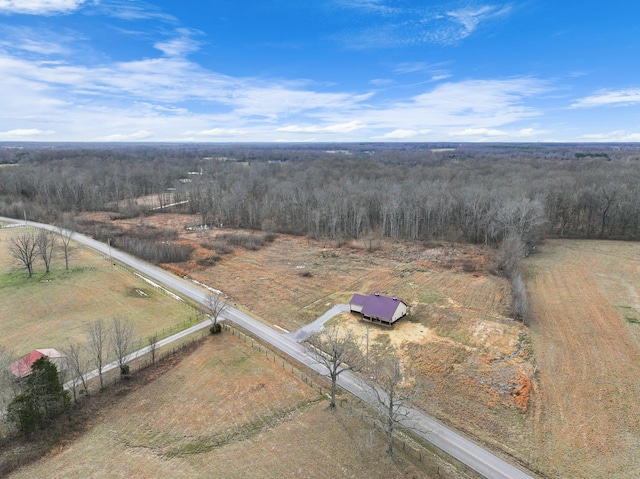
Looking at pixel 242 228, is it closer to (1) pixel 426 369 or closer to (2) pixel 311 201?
(2) pixel 311 201

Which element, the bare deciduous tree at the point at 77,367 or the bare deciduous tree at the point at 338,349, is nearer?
the bare deciduous tree at the point at 77,367

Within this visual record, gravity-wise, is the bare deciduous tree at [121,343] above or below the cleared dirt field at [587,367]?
above

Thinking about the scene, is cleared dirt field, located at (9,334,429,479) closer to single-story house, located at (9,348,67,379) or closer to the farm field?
single-story house, located at (9,348,67,379)

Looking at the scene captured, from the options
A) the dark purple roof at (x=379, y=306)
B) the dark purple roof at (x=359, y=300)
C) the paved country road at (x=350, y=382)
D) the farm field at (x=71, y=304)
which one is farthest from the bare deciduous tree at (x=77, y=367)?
the dark purple roof at (x=379, y=306)

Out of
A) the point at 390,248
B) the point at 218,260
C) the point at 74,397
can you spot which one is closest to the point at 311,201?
the point at 390,248

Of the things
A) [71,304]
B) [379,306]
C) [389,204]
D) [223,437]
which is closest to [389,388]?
[223,437]

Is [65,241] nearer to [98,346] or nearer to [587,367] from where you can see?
[98,346]

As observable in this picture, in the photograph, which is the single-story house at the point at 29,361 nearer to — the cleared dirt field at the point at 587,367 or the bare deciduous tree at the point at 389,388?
the bare deciduous tree at the point at 389,388
